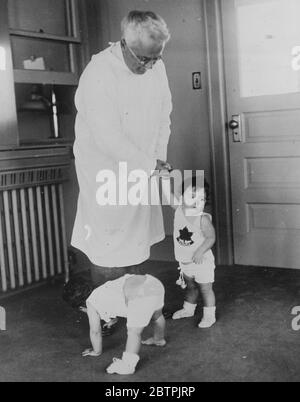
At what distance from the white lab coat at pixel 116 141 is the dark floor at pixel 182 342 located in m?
0.45

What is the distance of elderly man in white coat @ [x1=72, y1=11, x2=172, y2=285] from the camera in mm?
2271

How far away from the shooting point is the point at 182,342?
257cm

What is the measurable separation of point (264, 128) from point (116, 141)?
178 centimetres

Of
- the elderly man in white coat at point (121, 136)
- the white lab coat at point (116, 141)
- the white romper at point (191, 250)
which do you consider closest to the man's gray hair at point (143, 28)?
the elderly man in white coat at point (121, 136)

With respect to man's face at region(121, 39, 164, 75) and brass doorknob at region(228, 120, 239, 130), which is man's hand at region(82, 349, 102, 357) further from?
brass doorknob at region(228, 120, 239, 130)

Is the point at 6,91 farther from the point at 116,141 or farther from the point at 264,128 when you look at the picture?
the point at 264,128

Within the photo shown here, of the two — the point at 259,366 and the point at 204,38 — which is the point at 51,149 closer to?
the point at 204,38

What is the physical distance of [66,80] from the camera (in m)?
4.02

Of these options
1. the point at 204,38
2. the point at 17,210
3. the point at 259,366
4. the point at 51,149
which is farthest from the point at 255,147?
the point at 259,366

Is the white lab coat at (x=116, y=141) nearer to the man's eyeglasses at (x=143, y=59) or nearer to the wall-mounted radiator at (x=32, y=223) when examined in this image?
the man's eyeglasses at (x=143, y=59)

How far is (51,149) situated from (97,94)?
1316 mm

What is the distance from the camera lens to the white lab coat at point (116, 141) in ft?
7.50

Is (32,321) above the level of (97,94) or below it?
below

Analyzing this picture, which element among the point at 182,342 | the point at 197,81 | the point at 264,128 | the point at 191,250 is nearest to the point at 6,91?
the point at 197,81
